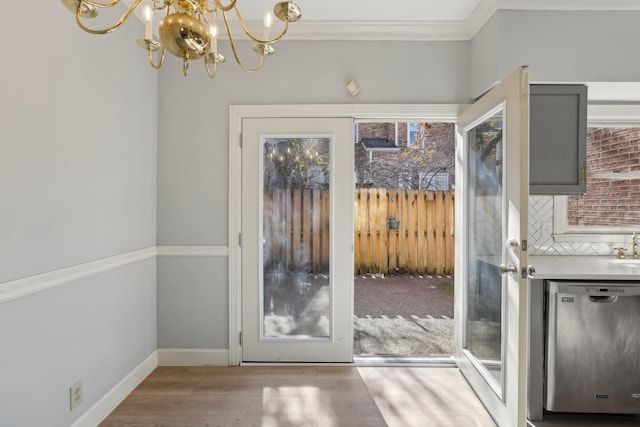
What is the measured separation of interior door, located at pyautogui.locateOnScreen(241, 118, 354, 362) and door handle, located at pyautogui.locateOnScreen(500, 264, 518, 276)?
1.17 meters

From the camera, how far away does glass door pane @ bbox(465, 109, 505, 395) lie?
2146 millimetres

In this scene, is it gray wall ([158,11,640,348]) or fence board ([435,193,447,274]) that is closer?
gray wall ([158,11,640,348])

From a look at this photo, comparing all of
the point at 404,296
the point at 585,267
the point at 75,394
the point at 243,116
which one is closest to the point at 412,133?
the point at 404,296

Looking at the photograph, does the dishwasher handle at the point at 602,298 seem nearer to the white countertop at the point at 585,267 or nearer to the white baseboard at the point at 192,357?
the white countertop at the point at 585,267

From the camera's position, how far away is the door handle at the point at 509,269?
1.90m

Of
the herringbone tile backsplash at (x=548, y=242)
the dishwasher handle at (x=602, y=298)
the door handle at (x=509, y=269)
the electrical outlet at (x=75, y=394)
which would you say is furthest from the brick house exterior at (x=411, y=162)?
the electrical outlet at (x=75, y=394)

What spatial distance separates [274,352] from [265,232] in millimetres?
952

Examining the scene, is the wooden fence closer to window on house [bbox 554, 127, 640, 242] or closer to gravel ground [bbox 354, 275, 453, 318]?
gravel ground [bbox 354, 275, 453, 318]

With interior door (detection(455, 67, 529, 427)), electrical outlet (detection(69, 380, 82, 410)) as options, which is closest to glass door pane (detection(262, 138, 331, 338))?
interior door (detection(455, 67, 529, 427))

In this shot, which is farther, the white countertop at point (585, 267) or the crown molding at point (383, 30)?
the crown molding at point (383, 30)

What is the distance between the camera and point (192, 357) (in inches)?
113

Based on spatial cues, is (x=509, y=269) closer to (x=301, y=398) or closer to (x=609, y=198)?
(x=301, y=398)

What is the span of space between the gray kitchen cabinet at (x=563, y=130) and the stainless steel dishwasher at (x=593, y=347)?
680 mm

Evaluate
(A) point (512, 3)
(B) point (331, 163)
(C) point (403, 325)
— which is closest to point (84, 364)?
(B) point (331, 163)
